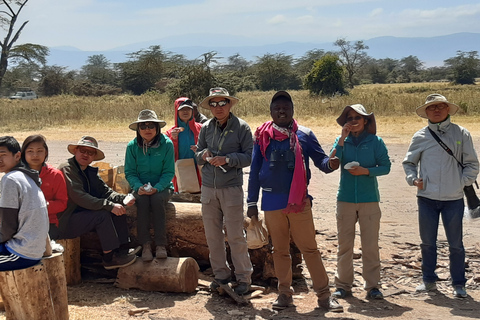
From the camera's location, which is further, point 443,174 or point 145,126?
point 145,126

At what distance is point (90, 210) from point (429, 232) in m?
3.58

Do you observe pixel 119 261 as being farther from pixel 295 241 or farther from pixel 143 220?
pixel 295 241

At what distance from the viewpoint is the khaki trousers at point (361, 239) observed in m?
5.52

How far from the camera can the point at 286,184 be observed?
5035 mm

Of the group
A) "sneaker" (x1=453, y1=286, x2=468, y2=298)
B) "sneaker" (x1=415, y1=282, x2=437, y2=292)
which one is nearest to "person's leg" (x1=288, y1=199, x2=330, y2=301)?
"sneaker" (x1=415, y1=282, x2=437, y2=292)

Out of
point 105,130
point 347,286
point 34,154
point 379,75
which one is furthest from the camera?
point 379,75

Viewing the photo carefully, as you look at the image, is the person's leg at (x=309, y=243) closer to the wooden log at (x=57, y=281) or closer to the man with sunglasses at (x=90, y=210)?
the man with sunglasses at (x=90, y=210)

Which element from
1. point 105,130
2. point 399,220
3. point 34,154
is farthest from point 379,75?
point 34,154

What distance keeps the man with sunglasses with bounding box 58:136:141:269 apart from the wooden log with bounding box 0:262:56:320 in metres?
1.51

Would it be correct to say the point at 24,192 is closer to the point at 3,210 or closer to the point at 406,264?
the point at 3,210

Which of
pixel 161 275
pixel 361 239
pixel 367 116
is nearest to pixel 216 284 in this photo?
pixel 161 275

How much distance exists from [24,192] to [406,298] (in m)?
3.90

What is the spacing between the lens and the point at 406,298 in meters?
5.79

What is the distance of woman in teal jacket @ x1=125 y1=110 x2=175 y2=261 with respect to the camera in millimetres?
5969
